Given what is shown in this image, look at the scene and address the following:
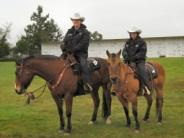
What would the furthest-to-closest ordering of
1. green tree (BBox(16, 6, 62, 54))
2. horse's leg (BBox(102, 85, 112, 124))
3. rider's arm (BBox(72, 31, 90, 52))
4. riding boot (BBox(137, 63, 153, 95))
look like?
green tree (BBox(16, 6, 62, 54))
horse's leg (BBox(102, 85, 112, 124))
riding boot (BBox(137, 63, 153, 95))
rider's arm (BBox(72, 31, 90, 52))

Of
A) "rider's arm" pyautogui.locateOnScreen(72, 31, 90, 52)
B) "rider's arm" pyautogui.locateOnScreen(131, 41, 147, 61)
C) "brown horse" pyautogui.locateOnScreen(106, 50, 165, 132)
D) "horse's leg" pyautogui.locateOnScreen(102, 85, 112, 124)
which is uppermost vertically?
"rider's arm" pyautogui.locateOnScreen(72, 31, 90, 52)

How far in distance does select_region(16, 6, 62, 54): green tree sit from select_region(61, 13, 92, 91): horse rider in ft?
241

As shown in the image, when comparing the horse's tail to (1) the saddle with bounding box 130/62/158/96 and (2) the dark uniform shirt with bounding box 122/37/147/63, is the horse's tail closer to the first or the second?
(1) the saddle with bounding box 130/62/158/96

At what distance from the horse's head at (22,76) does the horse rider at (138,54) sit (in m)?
2.68

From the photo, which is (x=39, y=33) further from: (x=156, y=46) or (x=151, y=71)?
(x=151, y=71)

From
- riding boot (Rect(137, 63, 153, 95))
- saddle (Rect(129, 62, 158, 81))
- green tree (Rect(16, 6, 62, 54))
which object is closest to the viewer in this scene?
riding boot (Rect(137, 63, 153, 95))

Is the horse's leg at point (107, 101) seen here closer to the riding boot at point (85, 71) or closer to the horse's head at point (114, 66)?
the riding boot at point (85, 71)

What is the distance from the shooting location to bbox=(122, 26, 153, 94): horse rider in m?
12.0

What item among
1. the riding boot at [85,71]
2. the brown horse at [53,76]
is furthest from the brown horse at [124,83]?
the brown horse at [53,76]

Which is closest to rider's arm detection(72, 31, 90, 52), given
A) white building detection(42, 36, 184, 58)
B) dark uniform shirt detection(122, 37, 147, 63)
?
dark uniform shirt detection(122, 37, 147, 63)

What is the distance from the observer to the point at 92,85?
1270 cm

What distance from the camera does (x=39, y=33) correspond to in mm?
93500

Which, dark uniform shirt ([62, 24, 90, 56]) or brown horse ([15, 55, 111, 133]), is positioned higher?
dark uniform shirt ([62, 24, 90, 56])

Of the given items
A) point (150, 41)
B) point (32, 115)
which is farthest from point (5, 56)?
point (32, 115)
